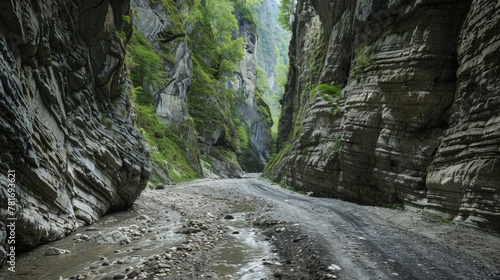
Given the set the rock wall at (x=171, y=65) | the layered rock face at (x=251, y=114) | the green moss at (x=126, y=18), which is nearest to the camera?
the green moss at (x=126, y=18)

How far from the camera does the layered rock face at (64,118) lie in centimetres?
769

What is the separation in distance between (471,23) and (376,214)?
9.87 meters

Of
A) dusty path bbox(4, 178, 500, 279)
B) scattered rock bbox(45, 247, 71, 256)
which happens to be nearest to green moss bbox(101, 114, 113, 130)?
dusty path bbox(4, 178, 500, 279)

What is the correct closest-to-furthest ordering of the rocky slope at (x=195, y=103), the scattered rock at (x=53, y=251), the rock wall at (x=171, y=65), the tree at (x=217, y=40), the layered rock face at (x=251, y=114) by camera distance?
the scattered rock at (x=53, y=251)
the rock wall at (x=171, y=65)
the rocky slope at (x=195, y=103)
the tree at (x=217, y=40)
the layered rock face at (x=251, y=114)

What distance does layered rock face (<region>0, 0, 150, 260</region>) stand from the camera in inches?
303

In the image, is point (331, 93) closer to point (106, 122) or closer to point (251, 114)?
point (106, 122)

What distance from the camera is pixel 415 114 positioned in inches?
631

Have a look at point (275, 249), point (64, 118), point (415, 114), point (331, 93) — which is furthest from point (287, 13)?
point (275, 249)

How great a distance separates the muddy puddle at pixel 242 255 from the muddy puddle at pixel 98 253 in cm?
183

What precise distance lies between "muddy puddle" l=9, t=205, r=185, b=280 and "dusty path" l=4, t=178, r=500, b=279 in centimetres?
2

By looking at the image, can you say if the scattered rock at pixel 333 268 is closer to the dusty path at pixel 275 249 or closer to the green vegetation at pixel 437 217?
the dusty path at pixel 275 249

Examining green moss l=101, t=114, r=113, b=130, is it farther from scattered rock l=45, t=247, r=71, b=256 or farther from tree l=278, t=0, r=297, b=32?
tree l=278, t=0, r=297, b=32

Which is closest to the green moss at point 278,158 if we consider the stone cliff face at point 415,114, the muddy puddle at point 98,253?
the stone cliff face at point 415,114

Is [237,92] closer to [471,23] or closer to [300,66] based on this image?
[300,66]
